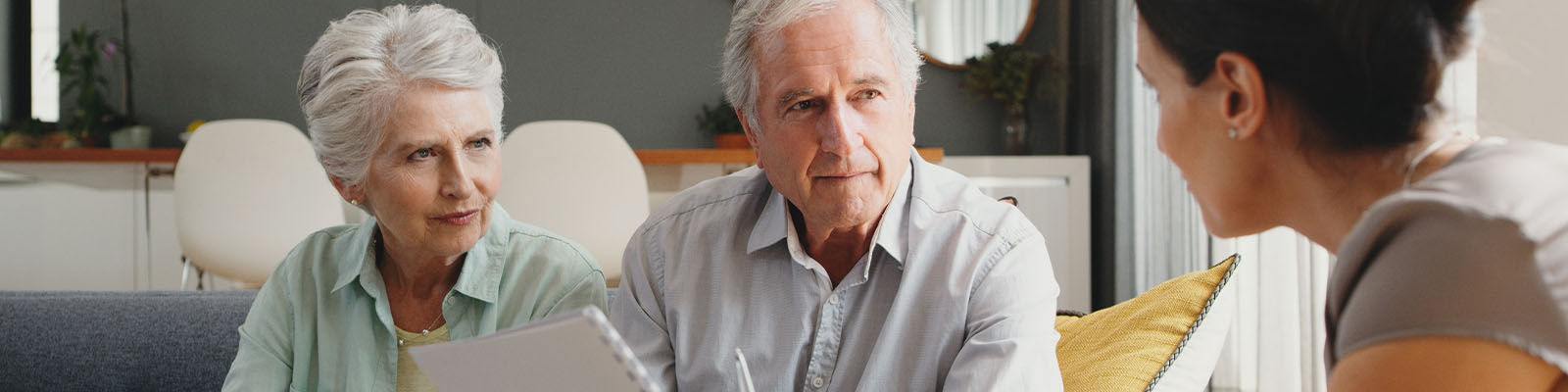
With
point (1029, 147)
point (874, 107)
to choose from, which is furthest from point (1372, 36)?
point (1029, 147)

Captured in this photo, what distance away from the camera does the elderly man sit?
1.20 metres

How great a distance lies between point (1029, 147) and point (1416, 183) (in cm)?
430

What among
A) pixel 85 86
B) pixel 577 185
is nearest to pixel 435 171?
pixel 577 185

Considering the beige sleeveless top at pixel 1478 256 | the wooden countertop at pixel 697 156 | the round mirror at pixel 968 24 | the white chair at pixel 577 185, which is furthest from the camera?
the round mirror at pixel 968 24

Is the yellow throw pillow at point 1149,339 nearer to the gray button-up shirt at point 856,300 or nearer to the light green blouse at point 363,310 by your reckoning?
the gray button-up shirt at point 856,300

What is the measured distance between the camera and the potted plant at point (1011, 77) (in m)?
4.72

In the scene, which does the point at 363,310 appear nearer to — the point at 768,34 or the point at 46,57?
the point at 768,34

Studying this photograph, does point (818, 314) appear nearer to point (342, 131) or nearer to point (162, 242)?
point (342, 131)

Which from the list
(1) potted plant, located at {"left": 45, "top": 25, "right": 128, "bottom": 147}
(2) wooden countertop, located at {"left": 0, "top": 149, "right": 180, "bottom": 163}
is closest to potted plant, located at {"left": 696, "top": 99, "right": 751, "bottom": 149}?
(2) wooden countertop, located at {"left": 0, "top": 149, "right": 180, "bottom": 163}

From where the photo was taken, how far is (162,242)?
14.2 feet

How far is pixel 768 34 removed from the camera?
1.25 meters

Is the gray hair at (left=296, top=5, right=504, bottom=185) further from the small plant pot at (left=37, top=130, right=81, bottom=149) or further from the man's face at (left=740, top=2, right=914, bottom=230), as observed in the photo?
the small plant pot at (left=37, top=130, right=81, bottom=149)

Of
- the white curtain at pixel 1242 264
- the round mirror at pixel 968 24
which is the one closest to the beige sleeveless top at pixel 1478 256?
the white curtain at pixel 1242 264

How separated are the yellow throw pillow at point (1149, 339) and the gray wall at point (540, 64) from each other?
3.60 metres
